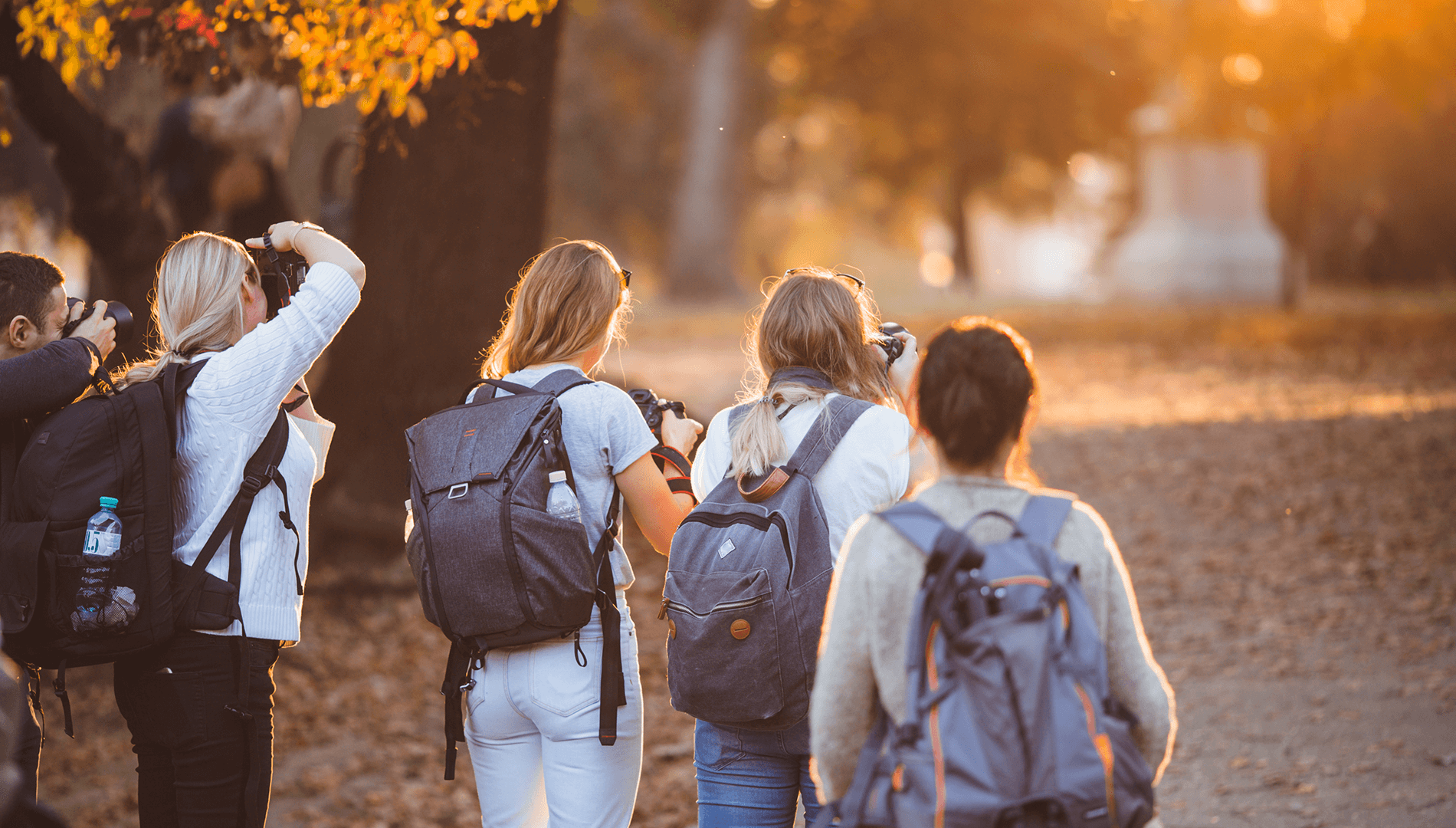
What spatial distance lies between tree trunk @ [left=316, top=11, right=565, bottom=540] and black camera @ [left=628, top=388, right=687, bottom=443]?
14.9 ft

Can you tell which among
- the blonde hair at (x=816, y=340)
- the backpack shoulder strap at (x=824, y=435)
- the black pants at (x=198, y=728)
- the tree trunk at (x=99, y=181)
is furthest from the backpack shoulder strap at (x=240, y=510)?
the tree trunk at (x=99, y=181)

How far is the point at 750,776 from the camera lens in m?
3.00

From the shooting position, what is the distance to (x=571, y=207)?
39.6 meters

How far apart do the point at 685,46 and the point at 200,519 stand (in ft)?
115

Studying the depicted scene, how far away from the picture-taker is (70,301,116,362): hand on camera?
313cm

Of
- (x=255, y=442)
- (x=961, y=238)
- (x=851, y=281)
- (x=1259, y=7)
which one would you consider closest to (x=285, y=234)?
(x=255, y=442)

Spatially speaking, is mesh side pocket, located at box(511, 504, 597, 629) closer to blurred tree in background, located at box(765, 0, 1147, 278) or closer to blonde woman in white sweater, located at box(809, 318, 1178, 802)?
blonde woman in white sweater, located at box(809, 318, 1178, 802)

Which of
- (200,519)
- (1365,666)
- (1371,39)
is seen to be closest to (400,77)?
(200,519)

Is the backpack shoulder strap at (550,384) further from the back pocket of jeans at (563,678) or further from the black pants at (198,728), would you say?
the black pants at (198,728)

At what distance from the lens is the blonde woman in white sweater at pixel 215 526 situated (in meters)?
3.00

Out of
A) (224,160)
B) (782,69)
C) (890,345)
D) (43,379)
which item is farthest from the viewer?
(782,69)

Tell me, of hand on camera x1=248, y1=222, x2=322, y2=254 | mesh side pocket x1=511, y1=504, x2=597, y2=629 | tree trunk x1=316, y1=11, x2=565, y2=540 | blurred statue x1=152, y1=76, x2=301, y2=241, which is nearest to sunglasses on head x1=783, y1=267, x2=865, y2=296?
mesh side pocket x1=511, y1=504, x2=597, y2=629

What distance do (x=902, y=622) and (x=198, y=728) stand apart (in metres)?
1.71

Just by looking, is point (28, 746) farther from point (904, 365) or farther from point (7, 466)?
point (904, 365)
